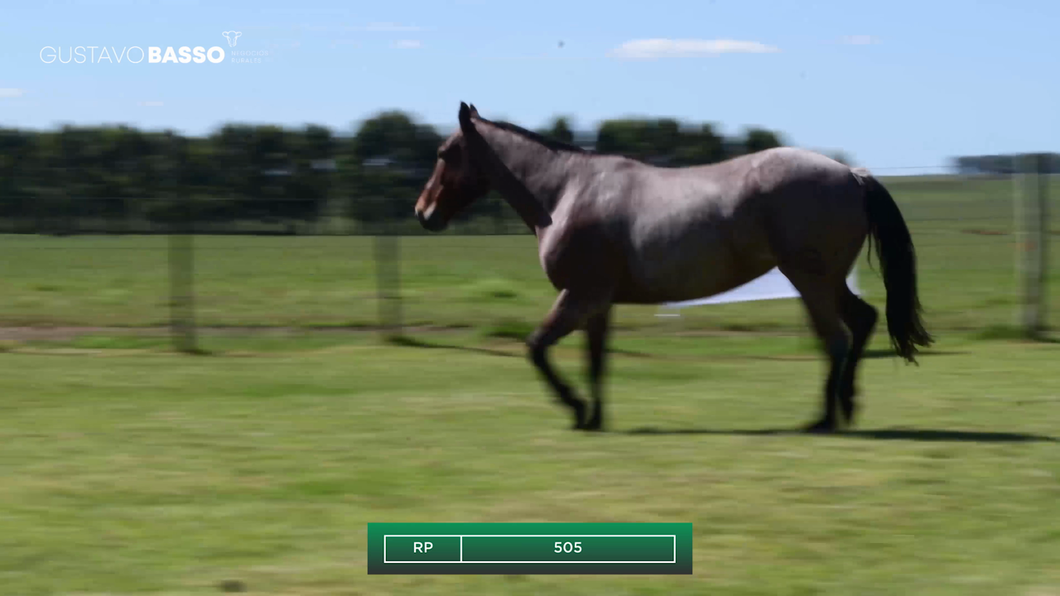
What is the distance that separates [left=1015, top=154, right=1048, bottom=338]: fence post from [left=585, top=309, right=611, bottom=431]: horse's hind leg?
819 centimetres

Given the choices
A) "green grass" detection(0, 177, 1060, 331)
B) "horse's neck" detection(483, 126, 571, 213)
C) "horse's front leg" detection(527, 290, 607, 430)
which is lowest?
"green grass" detection(0, 177, 1060, 331)

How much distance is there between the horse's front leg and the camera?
28.4 feet

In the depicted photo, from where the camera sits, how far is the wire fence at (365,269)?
1658 centimetres

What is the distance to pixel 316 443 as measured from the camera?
8.30 metres

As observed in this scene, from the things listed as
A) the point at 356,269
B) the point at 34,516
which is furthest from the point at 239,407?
the point at 356,269

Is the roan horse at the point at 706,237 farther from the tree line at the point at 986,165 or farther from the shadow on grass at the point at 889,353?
the tree line at the point at 986,165

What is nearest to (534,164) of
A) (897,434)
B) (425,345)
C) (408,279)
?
(897,434)

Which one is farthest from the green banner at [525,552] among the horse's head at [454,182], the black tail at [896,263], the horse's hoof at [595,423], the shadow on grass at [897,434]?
the horse's head at [454,182]

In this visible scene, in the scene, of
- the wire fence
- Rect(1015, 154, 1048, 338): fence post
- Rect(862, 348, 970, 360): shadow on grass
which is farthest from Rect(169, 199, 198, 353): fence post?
Rect(1015, 154, 1048, 338): fence post

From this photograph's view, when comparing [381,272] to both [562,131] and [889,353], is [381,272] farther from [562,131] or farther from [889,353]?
[889,353]

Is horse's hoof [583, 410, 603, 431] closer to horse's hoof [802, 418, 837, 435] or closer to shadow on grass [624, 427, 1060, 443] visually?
shadow on grass [624, 427, 1060, 443]

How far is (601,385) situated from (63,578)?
14.8 feet

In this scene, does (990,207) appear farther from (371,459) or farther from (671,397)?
(371,459)

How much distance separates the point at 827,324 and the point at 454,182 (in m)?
2.71
